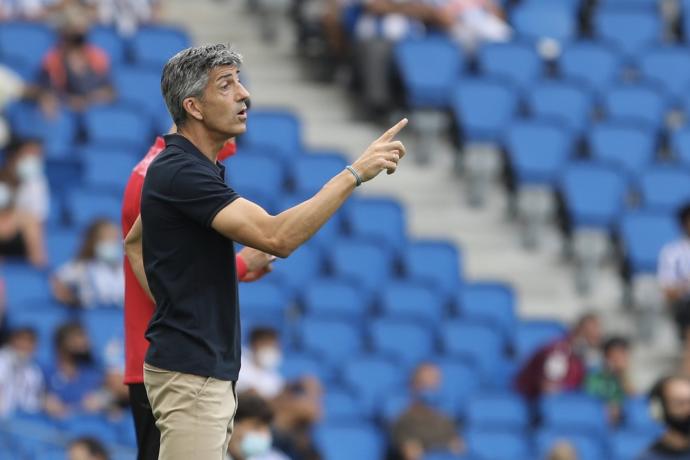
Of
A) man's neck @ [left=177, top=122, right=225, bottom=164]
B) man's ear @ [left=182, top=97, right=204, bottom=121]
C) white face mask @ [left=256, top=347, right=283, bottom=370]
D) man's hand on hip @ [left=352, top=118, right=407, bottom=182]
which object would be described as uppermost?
man's ear @ [left=182, top=97, right=204, bottom=121]

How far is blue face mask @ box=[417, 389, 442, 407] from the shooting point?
11.0 meters

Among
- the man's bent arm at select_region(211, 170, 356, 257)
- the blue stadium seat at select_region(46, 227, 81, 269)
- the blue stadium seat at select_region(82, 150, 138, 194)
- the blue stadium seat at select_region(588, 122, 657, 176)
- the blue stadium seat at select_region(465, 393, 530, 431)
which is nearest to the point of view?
the man's bent arm at select_region(211, 170, 356, 257)

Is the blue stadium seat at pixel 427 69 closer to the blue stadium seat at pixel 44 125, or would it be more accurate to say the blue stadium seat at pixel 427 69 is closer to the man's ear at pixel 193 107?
the blue stadium seat at pixel 44 125

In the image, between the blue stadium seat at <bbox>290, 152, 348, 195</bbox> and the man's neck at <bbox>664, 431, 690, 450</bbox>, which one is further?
the blue stadium seat at <bbox>290, 152, 348, 195</bbox>

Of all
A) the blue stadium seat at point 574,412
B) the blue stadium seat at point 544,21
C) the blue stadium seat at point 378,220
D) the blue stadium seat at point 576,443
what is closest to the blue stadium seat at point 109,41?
the blue stadium seat at point 378,220

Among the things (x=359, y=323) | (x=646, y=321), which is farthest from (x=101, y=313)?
(x=646, y=321)

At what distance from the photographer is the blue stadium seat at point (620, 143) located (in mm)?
14094

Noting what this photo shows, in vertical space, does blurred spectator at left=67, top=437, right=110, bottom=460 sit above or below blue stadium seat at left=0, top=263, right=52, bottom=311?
below

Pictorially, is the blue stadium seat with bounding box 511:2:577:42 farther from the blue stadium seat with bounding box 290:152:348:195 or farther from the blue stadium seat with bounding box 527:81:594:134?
the blue stadium seat with bounding box 290:152:348:195

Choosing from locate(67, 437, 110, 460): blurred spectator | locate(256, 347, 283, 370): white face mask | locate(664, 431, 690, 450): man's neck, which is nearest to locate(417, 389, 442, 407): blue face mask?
locate(256, 347, 283, 370): white face mask

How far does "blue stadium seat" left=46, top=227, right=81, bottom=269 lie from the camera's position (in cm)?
1169

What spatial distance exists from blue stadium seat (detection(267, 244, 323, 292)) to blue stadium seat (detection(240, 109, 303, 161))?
1280mm

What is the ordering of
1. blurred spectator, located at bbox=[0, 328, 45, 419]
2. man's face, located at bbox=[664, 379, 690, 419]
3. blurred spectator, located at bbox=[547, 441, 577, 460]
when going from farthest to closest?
blurred spectator, located at bbox=[0, 328, 45, 419]
blurred spectator, located at bbox=[547, 441, 577, 460]
man's face, located at bbox=[664, 379, 690, 419]

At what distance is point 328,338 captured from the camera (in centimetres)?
1173
